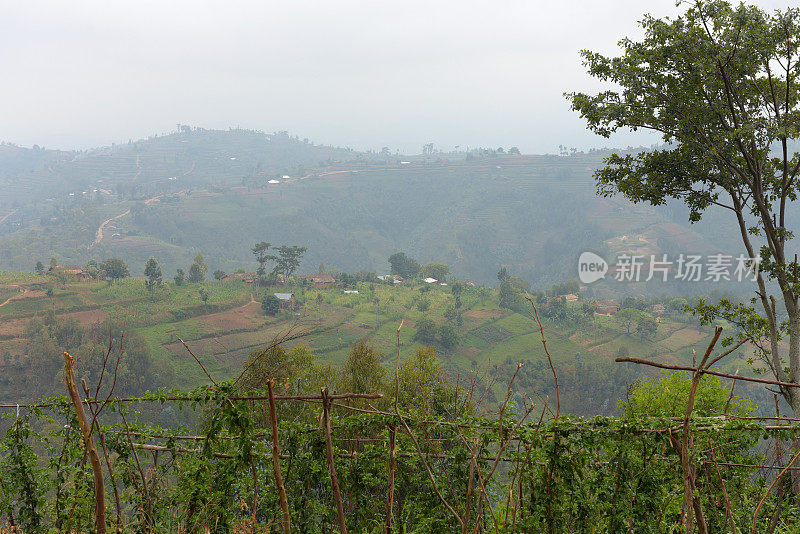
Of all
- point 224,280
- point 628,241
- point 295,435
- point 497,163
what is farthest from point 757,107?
point 497,163

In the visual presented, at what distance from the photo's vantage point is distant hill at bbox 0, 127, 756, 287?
230 feet

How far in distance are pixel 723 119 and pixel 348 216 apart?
3463 inches

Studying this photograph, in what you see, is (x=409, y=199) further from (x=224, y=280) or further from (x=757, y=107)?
(x=757, y=107)

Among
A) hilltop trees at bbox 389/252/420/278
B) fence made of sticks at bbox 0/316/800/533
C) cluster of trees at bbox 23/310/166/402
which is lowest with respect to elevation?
cluster of trees at bbox 23/310/166/402

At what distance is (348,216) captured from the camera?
9144cm

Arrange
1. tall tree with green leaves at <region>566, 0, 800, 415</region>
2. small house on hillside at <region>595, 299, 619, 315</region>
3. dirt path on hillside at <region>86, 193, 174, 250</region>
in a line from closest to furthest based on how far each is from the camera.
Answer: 1. tall tree with green leaves at <region>566, 0, 800, 415</region>
2. small house on hillside at <region>595, 299, 619, 315</region>
3. dirt path on hillside at <region>86, 193, 174, 250</region>

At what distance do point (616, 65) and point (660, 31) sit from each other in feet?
1.57

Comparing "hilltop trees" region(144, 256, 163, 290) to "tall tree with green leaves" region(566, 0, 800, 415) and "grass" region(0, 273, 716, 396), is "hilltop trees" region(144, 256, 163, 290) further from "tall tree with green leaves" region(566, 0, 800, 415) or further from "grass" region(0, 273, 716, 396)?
"tall tree with green leaves" region(566, 0, 800, 415)

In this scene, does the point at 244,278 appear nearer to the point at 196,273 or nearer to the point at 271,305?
the point at 196,273

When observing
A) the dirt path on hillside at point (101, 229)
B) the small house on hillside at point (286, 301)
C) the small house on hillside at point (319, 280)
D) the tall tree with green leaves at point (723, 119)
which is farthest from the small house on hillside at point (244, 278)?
the tall tree with green leaves at point (723, 119)

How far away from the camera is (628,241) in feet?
229

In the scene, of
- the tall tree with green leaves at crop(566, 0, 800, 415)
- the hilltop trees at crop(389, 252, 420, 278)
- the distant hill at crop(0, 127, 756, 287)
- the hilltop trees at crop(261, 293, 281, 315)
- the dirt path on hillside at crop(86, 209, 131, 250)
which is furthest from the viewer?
the distant hill at crop(0, 127, 756, 287)

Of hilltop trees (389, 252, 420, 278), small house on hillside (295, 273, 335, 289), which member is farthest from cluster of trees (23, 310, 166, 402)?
hilltop trees (389, 252, 420, 278)

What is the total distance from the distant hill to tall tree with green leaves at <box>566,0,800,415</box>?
67419 mm
